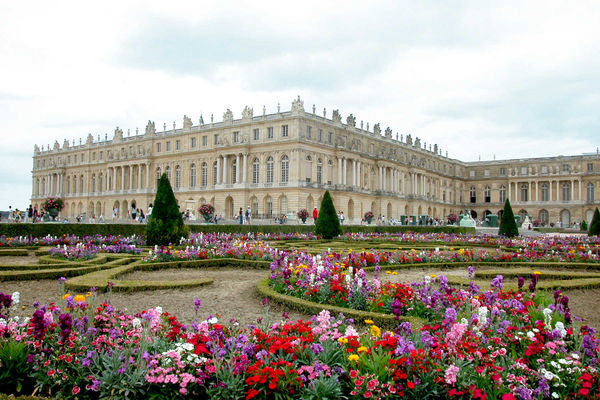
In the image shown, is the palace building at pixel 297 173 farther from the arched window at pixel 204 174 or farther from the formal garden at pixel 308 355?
the formal garden at pixel 308 355

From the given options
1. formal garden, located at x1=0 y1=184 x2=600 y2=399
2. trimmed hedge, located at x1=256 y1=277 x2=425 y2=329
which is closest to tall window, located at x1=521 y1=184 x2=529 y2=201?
trimmed hedge, located at x1=256 y1=277 x2=425 y2=329

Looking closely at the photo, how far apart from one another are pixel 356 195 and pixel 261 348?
4961 centimetres

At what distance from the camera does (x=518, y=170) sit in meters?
77.0

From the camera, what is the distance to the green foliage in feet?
13.7

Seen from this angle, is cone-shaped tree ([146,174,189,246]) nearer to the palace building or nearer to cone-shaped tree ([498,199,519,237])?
cone-shaped tree ([498,199,519,237])

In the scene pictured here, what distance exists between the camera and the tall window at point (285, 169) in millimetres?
48281

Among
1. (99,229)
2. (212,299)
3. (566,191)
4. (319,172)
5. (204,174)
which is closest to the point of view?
(212,299)

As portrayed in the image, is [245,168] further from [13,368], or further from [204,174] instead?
[13,368]

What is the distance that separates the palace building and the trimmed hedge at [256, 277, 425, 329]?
37.7m

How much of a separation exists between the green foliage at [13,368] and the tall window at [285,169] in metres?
44.1

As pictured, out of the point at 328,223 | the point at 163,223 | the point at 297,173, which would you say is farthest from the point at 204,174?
the point at 163,223

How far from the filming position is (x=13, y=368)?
4.21m

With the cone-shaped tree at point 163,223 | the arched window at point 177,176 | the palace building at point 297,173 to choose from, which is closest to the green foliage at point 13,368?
the cone-shaped tree at point 163,223

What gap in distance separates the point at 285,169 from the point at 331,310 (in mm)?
41929
